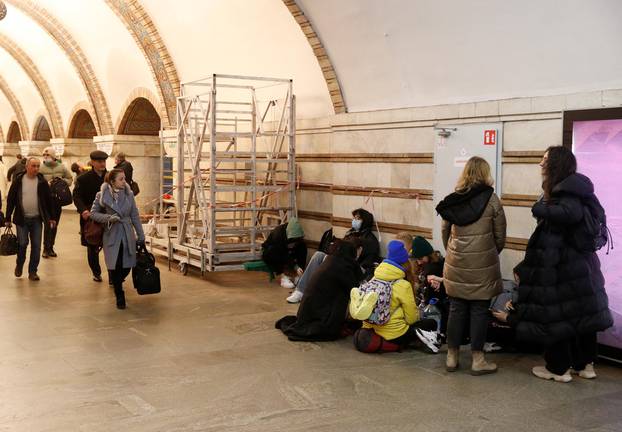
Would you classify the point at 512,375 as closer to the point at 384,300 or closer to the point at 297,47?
the point at 384,300

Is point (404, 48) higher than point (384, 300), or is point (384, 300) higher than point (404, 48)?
point (404, 48)

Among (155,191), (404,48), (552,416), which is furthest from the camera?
(155,191)

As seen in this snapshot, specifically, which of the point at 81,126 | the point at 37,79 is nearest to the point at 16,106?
the point at 37,79

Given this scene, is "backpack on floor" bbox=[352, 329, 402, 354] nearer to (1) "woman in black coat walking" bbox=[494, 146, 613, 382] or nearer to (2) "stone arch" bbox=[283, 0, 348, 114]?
(1) "woman in black coat walking" bbox=[494, 146, 613, 382]

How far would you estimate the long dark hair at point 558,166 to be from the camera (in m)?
5.26

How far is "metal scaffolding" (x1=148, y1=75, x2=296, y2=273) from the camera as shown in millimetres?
9484

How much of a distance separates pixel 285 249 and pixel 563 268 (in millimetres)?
4622

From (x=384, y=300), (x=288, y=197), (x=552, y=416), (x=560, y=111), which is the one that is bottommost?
(x=552, y=416)

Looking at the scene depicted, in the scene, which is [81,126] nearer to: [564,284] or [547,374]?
[547,374]

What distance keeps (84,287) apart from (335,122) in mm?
3771

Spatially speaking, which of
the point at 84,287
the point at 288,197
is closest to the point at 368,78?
the point at 288,197

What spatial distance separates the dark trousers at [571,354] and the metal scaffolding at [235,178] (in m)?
4.89

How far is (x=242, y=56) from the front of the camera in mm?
11195

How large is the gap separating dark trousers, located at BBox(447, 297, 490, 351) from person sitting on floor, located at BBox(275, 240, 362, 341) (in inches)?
48.2
